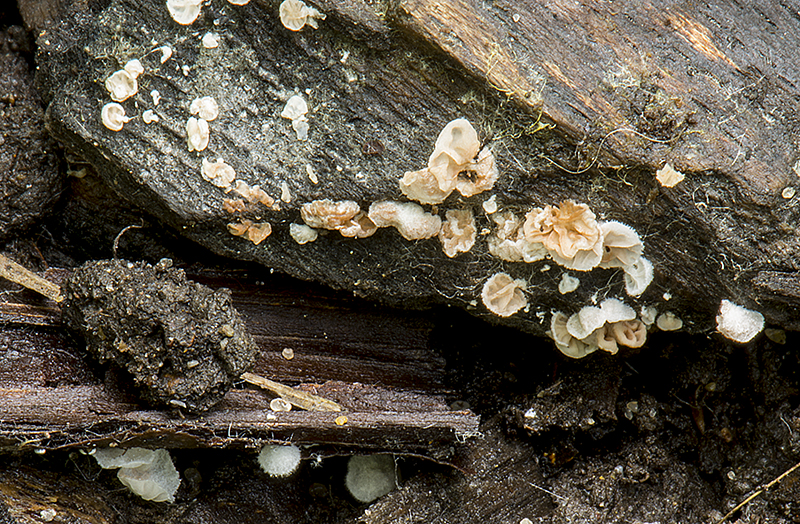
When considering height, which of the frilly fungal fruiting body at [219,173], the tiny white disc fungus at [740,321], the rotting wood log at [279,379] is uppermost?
Result: the tiny white disc fungus at [740,321]

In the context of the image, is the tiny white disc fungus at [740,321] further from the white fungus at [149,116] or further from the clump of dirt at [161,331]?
the white fungus at [149,116]

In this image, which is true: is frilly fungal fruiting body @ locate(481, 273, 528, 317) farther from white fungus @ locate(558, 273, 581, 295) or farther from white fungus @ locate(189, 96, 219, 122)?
white fungus @ locate(189, 96, 219, 122)

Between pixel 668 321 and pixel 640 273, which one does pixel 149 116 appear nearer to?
pixel 640 273

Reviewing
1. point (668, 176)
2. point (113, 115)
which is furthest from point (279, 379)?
point (668, 176)

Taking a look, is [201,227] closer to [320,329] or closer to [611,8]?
[320,329]

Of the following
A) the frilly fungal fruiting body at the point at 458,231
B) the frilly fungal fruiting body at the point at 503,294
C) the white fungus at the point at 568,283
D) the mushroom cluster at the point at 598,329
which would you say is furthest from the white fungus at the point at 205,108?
the mushroom cluster at the point at 598,329

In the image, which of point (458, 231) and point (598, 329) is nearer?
point (458, 231)

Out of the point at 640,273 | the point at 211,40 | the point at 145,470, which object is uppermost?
the point at 640,273
